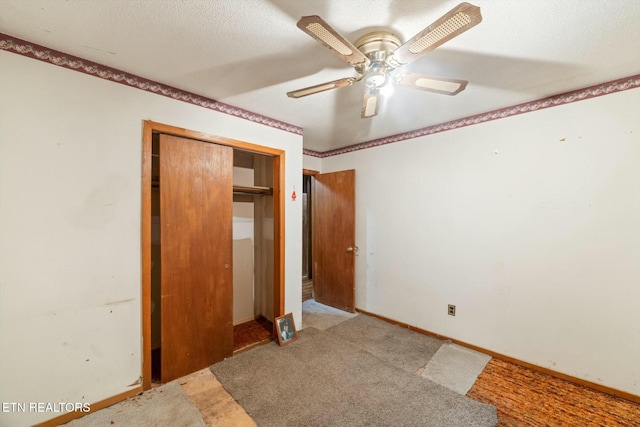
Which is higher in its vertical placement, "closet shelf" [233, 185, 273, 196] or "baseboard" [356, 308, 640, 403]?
"closet shelf" [233, 185, 273, 196]

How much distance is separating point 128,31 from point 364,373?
2933 mm

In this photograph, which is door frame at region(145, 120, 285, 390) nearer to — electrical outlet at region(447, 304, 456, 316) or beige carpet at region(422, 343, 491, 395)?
beige carpet at region(422, 343, 491, 395)

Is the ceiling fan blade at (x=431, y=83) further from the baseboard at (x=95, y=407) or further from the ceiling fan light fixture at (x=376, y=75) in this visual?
the baseboard at (x=95, y=407)

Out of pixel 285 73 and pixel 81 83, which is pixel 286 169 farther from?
pixel 81 83

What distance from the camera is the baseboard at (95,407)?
1643 mm

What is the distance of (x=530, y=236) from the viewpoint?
94.1 inches

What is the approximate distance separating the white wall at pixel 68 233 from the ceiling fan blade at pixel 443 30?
1897 mm

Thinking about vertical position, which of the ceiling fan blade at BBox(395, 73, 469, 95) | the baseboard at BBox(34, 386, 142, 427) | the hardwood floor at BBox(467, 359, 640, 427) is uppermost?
the ceiling fan blade at BBox(395, 73, 469, 95)

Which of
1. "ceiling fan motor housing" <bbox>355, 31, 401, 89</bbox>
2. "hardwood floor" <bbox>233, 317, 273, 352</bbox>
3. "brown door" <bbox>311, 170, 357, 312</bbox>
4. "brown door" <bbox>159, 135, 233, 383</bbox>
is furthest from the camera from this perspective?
"brown door" <bbox>311, 170, 357, 312</bbox>

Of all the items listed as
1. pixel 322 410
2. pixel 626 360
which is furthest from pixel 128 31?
pixel 626 360

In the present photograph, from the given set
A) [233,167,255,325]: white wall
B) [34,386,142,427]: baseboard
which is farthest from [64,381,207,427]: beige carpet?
[233,167,255,325]: white wall

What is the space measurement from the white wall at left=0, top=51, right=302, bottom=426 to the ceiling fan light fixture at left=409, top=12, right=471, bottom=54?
6.37 ft

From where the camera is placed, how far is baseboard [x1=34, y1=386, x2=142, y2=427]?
164 cm

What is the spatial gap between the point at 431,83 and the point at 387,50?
327 millimetres
